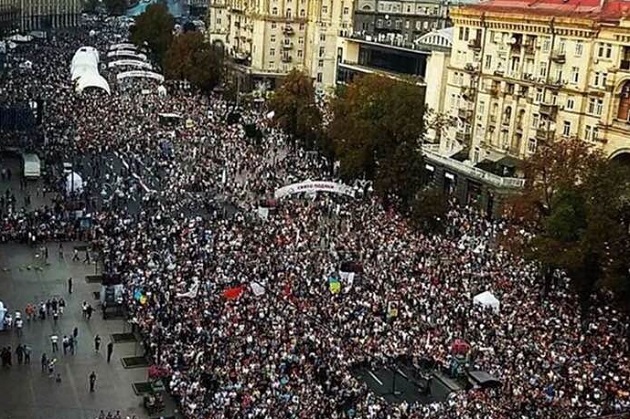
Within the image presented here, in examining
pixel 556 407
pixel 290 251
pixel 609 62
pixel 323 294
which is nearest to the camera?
pixel 556 407

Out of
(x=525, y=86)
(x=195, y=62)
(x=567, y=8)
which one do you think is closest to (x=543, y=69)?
(x=525, y=86)

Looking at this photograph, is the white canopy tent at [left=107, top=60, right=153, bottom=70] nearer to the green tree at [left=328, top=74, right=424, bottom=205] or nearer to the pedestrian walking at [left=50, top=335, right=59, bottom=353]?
the green tree at [left=328, top=74, right=424, bottom=205]

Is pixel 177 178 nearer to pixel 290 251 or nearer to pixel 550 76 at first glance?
pixel 290 251

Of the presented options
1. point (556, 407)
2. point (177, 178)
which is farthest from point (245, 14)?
point (556, 407)

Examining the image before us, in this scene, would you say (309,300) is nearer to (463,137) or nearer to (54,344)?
(54,344)

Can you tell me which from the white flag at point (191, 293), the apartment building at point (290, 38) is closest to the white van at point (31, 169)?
the white flag at point (191, 293)

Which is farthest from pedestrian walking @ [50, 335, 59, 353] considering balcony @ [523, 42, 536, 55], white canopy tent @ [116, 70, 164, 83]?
white canopy tent @ [116, 70, 164, 83]
